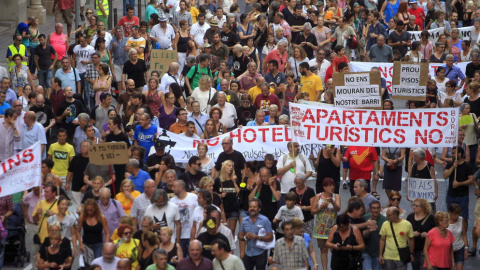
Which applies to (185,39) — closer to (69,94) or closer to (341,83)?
(69,94)

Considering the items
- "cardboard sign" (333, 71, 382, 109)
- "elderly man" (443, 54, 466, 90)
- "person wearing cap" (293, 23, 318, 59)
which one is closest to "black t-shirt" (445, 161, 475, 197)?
"cardboard sign" (333, 71, 382, 109)

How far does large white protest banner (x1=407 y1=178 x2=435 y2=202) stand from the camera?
18.2 metres

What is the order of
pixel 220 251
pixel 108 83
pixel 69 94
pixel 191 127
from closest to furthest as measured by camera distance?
pixel 220 251
pixel 191 127
pixel 69 94
pixel 108 83

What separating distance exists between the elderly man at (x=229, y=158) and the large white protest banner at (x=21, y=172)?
2844 mm

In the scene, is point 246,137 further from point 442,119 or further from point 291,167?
point 442,119

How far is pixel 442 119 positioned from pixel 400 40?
10.3m

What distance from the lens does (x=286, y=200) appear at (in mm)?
16453

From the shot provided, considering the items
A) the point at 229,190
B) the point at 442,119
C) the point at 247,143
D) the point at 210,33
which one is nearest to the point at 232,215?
the point at 229,190

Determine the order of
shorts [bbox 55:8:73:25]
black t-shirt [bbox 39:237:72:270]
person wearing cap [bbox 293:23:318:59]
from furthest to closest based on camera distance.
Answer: shorts [bbox 55:8:73:25] → person wearing cap [bbox 293:23:318:59] → black t-shirt [bbox 39:237:72:270]

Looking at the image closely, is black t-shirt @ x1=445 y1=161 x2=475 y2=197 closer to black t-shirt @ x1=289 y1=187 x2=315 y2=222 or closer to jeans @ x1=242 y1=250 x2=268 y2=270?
black t-shirt @ x1=289 y1=187 x2=315 y2=222

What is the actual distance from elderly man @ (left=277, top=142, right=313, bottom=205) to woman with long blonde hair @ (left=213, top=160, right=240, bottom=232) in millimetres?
954

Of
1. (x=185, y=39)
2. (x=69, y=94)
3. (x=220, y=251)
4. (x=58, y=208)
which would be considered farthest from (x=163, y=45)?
(x=220, y=251)

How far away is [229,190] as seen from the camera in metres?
17.4

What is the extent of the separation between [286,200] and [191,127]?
3666mm
